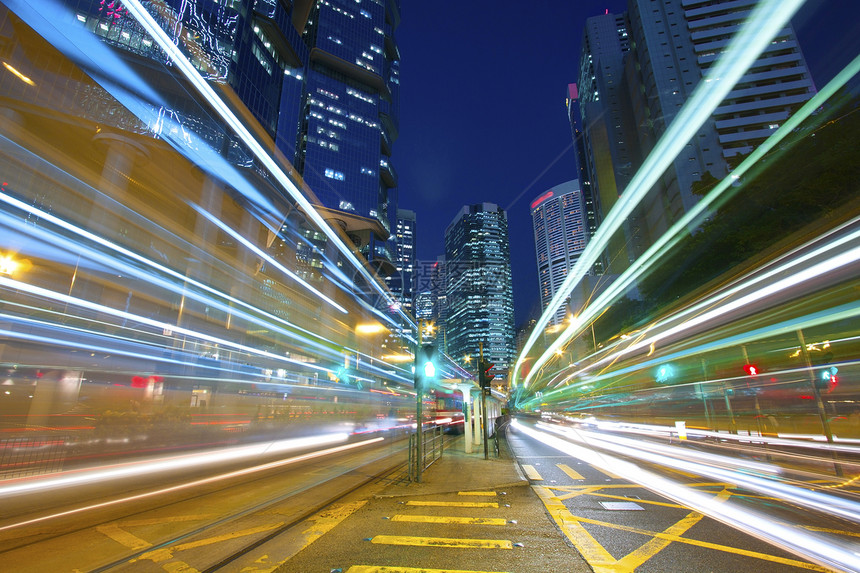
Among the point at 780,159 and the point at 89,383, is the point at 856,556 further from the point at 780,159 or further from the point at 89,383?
the point at 780,159

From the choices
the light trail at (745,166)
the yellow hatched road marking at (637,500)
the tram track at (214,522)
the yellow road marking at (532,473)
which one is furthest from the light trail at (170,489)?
the light trail at (745,166)

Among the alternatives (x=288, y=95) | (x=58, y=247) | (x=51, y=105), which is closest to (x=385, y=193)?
(x=288, y=95)

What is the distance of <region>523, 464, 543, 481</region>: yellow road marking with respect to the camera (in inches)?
403

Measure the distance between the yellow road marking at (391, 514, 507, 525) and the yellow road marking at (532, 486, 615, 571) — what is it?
989 millimetres

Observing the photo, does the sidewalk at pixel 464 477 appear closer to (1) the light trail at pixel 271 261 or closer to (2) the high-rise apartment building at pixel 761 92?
(1) the light trail at pixel 271 261

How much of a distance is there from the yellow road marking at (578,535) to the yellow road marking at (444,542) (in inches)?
37.5

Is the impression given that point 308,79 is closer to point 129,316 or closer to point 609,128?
point 609,128

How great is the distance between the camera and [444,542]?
5.32 m

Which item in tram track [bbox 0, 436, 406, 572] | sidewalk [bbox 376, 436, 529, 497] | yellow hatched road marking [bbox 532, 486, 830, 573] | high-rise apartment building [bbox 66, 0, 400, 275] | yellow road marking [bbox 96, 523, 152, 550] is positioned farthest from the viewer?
high-rise apartment building [bbox 66, 0, 400, 275]

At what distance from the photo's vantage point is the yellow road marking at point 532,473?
10.2 m

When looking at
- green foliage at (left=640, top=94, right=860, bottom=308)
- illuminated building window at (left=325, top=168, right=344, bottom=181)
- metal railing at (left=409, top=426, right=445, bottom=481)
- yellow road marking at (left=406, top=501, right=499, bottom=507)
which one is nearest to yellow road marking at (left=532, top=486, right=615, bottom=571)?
yellow road marking at (left=406, top=501, right=499, bottom=507)

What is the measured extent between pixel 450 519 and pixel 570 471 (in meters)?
6.39

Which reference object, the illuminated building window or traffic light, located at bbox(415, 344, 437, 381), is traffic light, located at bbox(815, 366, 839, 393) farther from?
the illuminated building window

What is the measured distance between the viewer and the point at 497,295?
198 m
